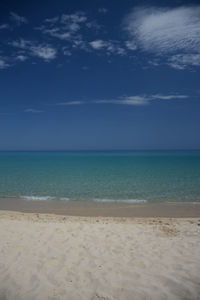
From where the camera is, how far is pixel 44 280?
510 cm

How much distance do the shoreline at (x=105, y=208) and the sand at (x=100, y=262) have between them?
3.33 m

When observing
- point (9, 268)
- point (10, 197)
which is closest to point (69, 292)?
point (9, 268)

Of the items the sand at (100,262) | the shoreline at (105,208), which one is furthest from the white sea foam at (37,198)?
the sand at (100,262)

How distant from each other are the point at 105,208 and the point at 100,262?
778 cm

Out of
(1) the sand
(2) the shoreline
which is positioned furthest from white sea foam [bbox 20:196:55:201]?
(1) the sand

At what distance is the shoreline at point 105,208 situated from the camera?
481 inches

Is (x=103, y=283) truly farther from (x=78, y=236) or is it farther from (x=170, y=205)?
(x=170, y=205)

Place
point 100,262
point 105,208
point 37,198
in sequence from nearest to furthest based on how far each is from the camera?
1. point 100,262
2. point 105,208
3. point 37,198

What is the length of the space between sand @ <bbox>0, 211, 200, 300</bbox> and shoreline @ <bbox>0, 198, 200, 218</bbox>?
333 cm

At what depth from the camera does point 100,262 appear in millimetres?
5871

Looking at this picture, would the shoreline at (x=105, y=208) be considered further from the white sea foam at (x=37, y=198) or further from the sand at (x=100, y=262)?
the sand at (x=100, y=262)

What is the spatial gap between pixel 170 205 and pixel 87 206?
496 cm

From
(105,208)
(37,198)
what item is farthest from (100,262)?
(37,198)

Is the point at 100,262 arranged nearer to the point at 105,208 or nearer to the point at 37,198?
the point at 105,208
